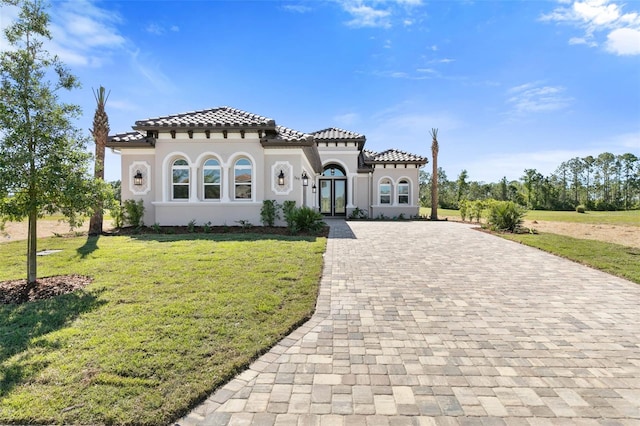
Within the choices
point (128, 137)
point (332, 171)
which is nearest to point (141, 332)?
point (128, 137)

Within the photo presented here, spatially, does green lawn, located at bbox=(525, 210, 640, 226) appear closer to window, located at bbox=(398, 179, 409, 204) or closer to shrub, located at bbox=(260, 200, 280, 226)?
window, located at bbox=(398, 179, 409, 204)

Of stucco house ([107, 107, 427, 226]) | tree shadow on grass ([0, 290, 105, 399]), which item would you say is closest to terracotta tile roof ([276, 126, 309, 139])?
stucco house ([107, 107, 427, 226])

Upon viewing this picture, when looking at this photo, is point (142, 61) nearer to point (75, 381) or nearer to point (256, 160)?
point (256, 160)

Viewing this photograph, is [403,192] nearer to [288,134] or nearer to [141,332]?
[288,134]

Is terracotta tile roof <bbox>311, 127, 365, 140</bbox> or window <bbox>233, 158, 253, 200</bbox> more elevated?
terracotta tile roof <bbox>311, 127, 365, 140</bbox>

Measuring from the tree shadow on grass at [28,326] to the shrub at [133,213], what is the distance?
9762 mm

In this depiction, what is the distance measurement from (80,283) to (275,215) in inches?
345

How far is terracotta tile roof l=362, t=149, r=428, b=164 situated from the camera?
23616mm

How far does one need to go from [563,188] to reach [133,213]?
67125 mm

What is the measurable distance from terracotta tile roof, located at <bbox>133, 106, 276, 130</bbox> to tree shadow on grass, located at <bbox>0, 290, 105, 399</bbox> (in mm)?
9840

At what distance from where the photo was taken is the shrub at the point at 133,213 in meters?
14.1

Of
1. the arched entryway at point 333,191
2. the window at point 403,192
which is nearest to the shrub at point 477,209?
the window at point 403,192

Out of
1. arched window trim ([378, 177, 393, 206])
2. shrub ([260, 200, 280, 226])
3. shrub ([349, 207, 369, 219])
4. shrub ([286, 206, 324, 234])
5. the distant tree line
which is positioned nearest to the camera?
shrub ([286, 206, 324, 234])

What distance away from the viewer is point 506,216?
1509cm
